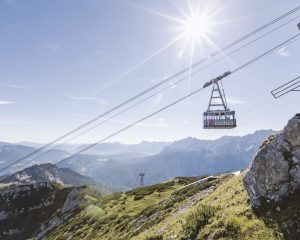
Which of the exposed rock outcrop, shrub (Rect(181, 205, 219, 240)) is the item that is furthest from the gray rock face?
the exposed rock outcrop

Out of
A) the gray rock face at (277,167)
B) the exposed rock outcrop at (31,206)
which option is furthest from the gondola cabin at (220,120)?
the exposed rock outcrop at (31,206)

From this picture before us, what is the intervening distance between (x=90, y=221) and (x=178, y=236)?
56.3 meters

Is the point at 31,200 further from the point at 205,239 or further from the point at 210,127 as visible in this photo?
the point at 205,239

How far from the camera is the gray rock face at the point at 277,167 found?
84.0 ft

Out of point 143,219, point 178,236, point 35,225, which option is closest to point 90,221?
point 143,219

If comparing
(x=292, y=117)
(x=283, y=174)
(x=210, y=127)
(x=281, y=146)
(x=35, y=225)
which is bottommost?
(x=35, y=225)

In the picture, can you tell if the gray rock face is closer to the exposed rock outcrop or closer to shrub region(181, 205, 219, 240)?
shrub region(181, 205, 219, 240)

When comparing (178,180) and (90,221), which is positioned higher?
(178,180)

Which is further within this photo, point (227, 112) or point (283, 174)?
point (227, 112)

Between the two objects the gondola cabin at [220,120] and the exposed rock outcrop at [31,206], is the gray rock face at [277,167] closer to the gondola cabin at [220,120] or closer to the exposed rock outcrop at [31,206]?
the gondola cabin at [220,120]

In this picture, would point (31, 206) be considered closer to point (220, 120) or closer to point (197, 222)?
point (220, 120)

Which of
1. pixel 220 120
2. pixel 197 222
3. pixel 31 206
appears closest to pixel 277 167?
pixel 197 222

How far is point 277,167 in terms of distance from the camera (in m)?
26.5

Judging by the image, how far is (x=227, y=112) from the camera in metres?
45.1
